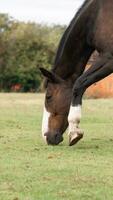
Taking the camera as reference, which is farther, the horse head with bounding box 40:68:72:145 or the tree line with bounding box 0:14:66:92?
the tree line with bounding box 0:14:66:92

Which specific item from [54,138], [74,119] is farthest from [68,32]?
[54,138]

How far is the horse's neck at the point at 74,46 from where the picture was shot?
429 inches

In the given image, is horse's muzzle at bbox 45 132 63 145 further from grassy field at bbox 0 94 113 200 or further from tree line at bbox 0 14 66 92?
tree line at bbox 0 14 66 92

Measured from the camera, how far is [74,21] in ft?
36.1

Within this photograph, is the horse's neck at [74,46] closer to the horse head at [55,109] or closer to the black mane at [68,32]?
the black mane at [68,32]

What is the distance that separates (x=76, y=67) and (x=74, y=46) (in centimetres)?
44

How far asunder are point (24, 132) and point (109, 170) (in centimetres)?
568

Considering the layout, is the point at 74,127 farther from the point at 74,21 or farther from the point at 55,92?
the point at 74,21

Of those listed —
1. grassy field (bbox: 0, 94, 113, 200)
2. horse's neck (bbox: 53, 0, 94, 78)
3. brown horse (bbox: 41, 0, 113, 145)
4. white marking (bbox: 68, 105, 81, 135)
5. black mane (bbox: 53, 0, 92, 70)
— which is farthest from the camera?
black mane (bbox: 53, 0, 92, 70)

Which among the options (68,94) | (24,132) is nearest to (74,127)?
(68,94)

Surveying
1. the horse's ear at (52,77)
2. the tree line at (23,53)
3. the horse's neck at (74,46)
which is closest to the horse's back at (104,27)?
the horse's neck at (74,46)

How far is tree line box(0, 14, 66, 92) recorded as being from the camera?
194ft

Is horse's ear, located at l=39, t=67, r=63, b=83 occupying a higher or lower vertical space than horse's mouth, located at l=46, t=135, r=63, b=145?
higher

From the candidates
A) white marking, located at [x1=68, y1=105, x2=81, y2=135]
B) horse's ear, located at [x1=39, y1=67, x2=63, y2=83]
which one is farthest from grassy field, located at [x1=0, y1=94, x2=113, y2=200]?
horse's ear, located at [x1=39, y1=67, x2=63, y2=83]
